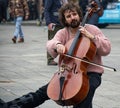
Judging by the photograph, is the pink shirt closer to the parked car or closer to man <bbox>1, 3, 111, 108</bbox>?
man <bbox>1, 3, 111, 108</bbox>

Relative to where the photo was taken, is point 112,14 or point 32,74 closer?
point 32,74

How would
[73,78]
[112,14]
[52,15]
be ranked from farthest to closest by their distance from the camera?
[112,14], [52,15], [73,78]

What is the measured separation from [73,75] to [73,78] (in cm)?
4

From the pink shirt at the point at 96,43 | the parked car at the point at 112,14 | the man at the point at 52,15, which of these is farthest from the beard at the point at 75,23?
the parked car at the point at 112,14

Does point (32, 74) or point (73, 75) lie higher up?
point (73, 75)

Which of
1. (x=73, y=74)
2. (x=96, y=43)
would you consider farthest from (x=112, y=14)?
(x=73, y=74)

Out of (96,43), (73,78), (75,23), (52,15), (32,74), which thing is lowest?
(32,74)

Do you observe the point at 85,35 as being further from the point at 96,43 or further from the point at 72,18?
the point at 72,18

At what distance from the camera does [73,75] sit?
5.58 meters

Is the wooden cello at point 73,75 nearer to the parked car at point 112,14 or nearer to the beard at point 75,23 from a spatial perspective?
the beard at point 75,23

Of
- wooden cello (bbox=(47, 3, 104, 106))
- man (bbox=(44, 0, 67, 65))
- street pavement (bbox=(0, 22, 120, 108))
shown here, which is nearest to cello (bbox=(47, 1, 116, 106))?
wooden cello (bbox=(47, 3, 104, 106))

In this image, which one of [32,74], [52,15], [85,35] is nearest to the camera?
[85,35]

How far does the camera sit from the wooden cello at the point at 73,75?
545 centimetres

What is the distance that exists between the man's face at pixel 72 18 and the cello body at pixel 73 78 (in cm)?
19
